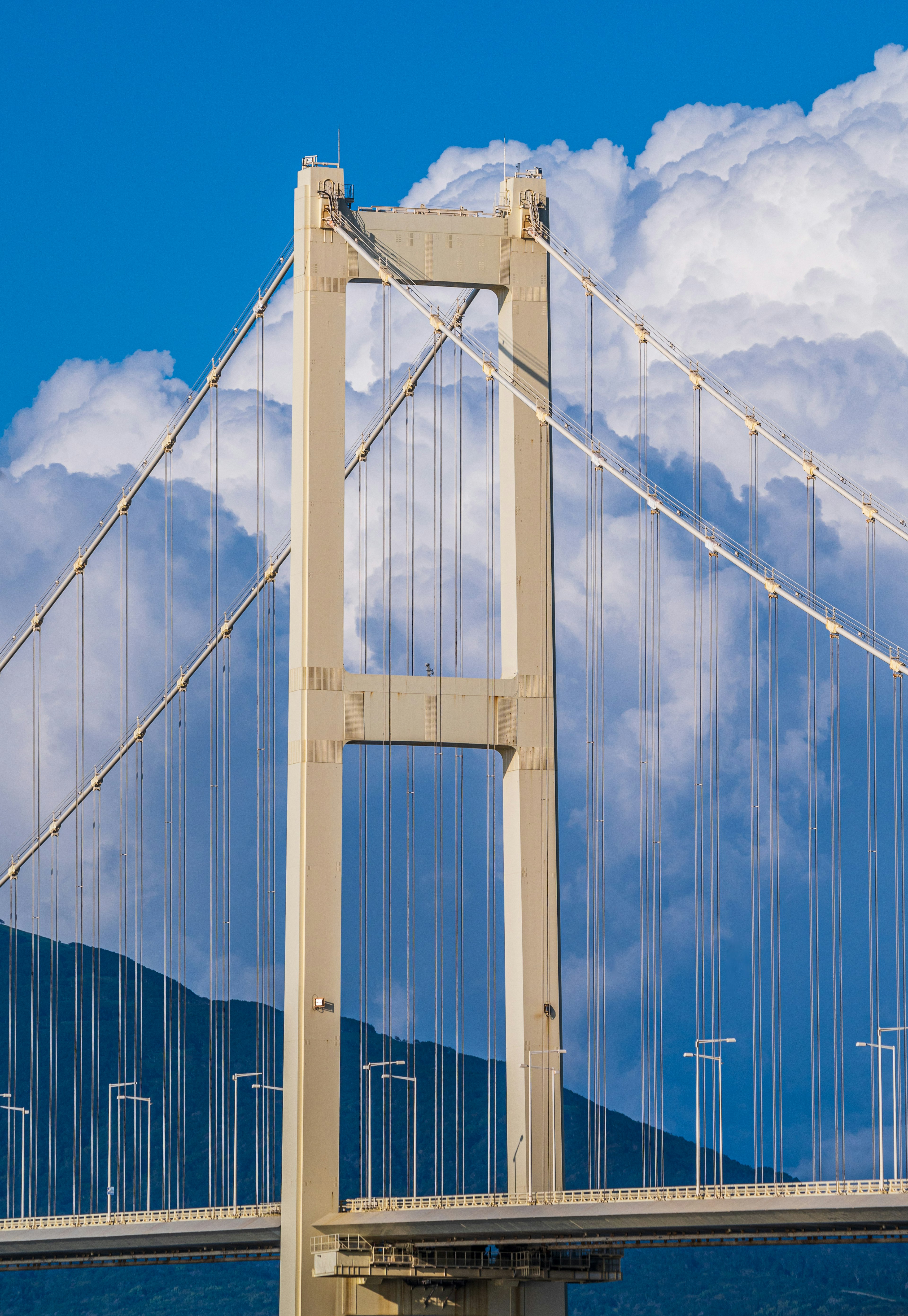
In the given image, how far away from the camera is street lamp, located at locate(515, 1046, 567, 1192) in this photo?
140 ft

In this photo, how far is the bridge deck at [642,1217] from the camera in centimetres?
3572

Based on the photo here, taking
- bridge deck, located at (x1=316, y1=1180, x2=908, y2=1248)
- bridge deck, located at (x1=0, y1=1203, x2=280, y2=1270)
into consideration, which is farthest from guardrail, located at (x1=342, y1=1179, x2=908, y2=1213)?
bridge deck, located at (x1=0, y1=1203, x2=280, y2=1270)

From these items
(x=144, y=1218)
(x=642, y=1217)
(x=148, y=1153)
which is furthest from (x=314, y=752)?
(x=148, y=1153)

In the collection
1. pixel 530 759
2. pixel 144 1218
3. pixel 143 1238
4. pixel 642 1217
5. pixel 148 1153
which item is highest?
pixel 530 759

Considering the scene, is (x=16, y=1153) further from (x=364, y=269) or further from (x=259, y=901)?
(x=364, y=269)

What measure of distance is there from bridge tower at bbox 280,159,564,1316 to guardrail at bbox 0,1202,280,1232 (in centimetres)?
408

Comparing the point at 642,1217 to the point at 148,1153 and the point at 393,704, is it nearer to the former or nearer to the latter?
the point at 393,704

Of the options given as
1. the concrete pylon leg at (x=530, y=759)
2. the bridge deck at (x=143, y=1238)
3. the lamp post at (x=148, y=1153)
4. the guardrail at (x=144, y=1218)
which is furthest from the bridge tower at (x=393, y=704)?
Result: the lamp post at (x=148, y=1153)

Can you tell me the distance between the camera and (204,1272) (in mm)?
136375

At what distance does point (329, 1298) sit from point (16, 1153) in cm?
9267

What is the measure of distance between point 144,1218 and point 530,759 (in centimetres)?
1311

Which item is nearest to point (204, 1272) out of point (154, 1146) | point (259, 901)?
point (154, 1146)

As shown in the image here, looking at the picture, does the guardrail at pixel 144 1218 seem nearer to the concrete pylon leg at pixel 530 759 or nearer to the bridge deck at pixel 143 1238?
the bridge deck at pixel 143 1238

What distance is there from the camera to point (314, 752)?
43594 millimetres
